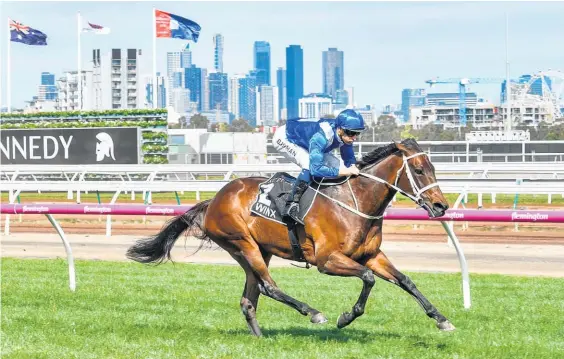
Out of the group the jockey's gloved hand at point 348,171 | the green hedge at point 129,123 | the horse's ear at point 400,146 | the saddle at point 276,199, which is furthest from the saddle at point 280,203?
the green hedge at point 129,123

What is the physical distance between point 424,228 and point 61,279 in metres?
8.50

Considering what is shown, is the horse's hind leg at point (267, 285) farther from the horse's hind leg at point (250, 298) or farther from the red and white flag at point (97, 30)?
the red and white flag at point (97, 30)

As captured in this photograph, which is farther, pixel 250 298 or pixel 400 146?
pixel 250 298

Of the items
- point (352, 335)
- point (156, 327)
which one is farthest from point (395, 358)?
point (156, 327)

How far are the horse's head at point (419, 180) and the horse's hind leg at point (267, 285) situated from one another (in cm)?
96

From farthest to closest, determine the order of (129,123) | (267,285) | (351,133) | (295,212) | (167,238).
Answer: (129,123)
(167,238)
(267,285)
(295,212)
(351,133)

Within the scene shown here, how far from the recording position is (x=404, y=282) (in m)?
6.34

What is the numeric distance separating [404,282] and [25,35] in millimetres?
30699

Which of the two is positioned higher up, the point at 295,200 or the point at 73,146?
the point at 73,146

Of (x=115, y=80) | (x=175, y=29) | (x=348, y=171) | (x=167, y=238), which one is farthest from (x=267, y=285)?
(x=115, y=80)

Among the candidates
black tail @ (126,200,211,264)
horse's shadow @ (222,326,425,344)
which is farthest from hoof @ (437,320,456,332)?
black tail @ (126,200,211,264)

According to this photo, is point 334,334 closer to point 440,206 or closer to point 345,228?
point 345,228

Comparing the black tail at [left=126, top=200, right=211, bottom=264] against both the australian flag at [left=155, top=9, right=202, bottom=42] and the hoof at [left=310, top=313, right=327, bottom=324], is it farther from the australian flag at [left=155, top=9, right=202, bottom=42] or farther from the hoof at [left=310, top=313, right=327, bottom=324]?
the australian flag at [left=155, top=9, right=202, bottom=42]

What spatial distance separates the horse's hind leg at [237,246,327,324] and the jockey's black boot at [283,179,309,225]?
410mm
